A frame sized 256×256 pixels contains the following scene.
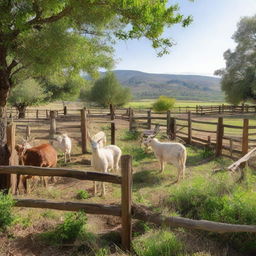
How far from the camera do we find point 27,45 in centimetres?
784

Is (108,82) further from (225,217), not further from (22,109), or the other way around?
(225,217)

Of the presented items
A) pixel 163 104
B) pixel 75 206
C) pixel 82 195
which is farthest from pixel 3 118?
pixel 163 104

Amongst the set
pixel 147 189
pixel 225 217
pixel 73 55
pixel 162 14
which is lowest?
pixel 147 189

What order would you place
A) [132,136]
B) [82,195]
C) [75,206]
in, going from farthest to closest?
[132,136] → [82,195] → [75,206]

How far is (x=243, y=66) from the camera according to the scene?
35781 millimetres

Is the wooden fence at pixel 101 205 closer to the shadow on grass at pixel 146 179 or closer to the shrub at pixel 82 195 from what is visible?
the shrub at pixel 82 195

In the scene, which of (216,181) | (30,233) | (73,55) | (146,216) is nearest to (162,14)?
(73,55)

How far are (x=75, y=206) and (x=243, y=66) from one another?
36751 millimetres

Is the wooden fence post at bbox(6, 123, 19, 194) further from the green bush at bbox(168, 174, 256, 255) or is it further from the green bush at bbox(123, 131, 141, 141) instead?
the green bush at bbox(123, 131, 141, 141)

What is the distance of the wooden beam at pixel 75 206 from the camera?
436 centimetres

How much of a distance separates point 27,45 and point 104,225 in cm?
579

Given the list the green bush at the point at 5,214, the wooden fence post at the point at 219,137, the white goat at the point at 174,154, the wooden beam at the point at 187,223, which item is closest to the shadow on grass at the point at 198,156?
the wooden fence post at the point at 219,137

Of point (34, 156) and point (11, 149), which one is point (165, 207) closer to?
point (11, 149)

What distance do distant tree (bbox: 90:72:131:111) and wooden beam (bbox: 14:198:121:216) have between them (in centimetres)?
4758
